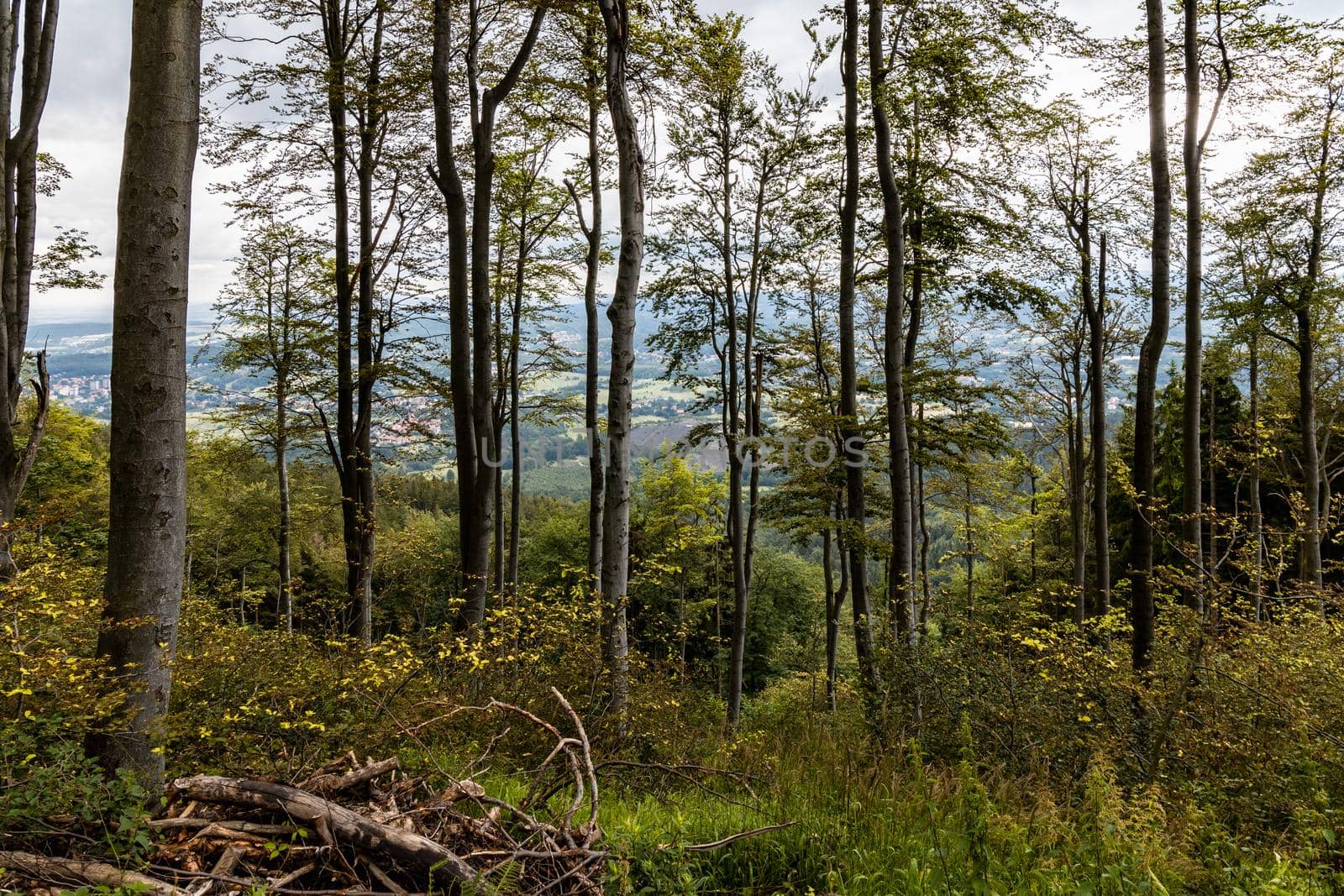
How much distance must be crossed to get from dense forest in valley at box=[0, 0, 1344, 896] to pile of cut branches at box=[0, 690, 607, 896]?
0.07ft

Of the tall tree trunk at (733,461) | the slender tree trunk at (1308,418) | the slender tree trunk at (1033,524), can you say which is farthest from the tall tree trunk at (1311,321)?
the tall tree trunk at (733,461)

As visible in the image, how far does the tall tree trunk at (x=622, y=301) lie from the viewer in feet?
19.3

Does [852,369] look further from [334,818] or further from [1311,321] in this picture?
[1311,321]

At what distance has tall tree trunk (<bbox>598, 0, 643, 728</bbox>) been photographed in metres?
5.89

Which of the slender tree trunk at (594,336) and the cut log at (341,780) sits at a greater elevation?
the slender tree trunk at (594,336)

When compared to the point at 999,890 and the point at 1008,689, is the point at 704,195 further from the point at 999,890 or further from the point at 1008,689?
the point at 999,890

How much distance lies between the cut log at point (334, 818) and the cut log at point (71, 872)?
0.43 metres

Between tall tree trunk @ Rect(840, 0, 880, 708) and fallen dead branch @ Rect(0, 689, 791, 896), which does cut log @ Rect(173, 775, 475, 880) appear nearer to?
fallen dead branch @ Rect(0, 689, 791, 896)

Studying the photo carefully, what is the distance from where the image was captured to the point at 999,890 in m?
2.69

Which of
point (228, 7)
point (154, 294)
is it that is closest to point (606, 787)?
point (154, 294)

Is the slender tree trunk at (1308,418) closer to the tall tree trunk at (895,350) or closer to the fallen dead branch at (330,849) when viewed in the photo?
the tall tree trunk at (895,350)

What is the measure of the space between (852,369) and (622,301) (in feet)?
16.8

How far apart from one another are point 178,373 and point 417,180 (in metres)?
9.08

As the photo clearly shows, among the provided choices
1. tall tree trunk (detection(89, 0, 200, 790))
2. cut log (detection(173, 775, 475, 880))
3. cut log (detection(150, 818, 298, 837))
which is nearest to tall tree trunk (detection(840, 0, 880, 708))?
cut log (detection(173, 775, 475, 880))
